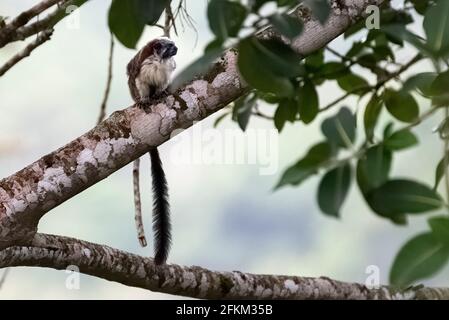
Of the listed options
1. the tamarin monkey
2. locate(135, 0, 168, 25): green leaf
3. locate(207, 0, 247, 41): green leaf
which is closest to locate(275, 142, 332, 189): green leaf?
locate(207, 0, 247, 41): green leaf

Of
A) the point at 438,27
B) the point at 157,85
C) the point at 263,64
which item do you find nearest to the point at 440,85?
the point at 438,27

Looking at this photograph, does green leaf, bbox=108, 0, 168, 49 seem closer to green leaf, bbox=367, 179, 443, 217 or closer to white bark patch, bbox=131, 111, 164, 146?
green leaf, bbox=367, 179, 443, 217

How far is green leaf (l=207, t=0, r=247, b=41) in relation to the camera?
0.59 metres

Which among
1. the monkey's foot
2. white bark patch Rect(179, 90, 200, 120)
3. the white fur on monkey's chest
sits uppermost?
the white fur on monkey's chest

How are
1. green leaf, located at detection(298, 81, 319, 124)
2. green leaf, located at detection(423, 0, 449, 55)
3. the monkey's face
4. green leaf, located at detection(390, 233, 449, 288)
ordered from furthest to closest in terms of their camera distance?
the monkey's face
green leaf, located at detection(298, 81, 319, 124)
green leaf, located at detection(423, 0, 449, 55)
green leaf, located at detection(390, 233, 449, 288)

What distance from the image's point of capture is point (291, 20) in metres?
0.60

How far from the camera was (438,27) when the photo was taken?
2.12 feet

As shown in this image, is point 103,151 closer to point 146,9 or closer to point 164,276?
point 164,276

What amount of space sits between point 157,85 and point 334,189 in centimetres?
125

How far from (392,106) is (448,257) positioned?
0.79 m

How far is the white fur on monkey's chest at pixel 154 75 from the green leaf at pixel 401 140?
1.13 meters

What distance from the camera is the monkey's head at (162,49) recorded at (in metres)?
1.86
